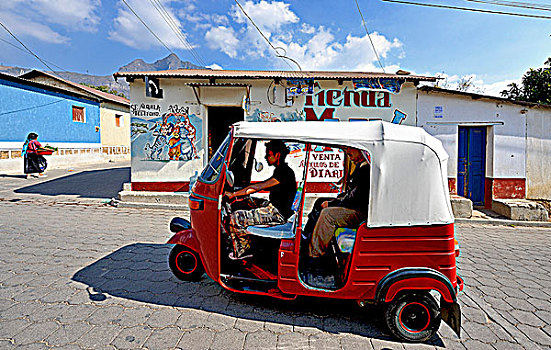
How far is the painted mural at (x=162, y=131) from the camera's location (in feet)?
30.1

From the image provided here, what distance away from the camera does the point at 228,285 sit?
11.7 ft

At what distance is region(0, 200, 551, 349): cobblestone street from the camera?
3.03 m

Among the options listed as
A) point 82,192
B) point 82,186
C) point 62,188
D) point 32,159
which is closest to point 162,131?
point 82,192

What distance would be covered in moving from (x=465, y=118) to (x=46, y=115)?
19788mm

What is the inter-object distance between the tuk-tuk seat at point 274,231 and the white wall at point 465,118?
681 cm

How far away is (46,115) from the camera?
17953 millimetres

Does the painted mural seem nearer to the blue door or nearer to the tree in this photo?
the blue door

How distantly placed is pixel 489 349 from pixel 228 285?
8.37 ft

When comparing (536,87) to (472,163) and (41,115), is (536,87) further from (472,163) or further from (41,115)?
(41,115)

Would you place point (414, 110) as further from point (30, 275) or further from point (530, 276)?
point (30, 275)

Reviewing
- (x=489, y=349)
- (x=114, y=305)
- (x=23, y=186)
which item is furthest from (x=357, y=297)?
(x=23, y=186)

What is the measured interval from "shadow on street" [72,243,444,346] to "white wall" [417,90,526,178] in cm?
695

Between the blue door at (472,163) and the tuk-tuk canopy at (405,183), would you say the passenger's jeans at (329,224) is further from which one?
the blue door at (472,163)

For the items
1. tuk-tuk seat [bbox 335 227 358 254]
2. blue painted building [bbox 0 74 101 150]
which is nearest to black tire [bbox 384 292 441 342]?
tuk-tuk seat [bbox 335 227 358 254]
